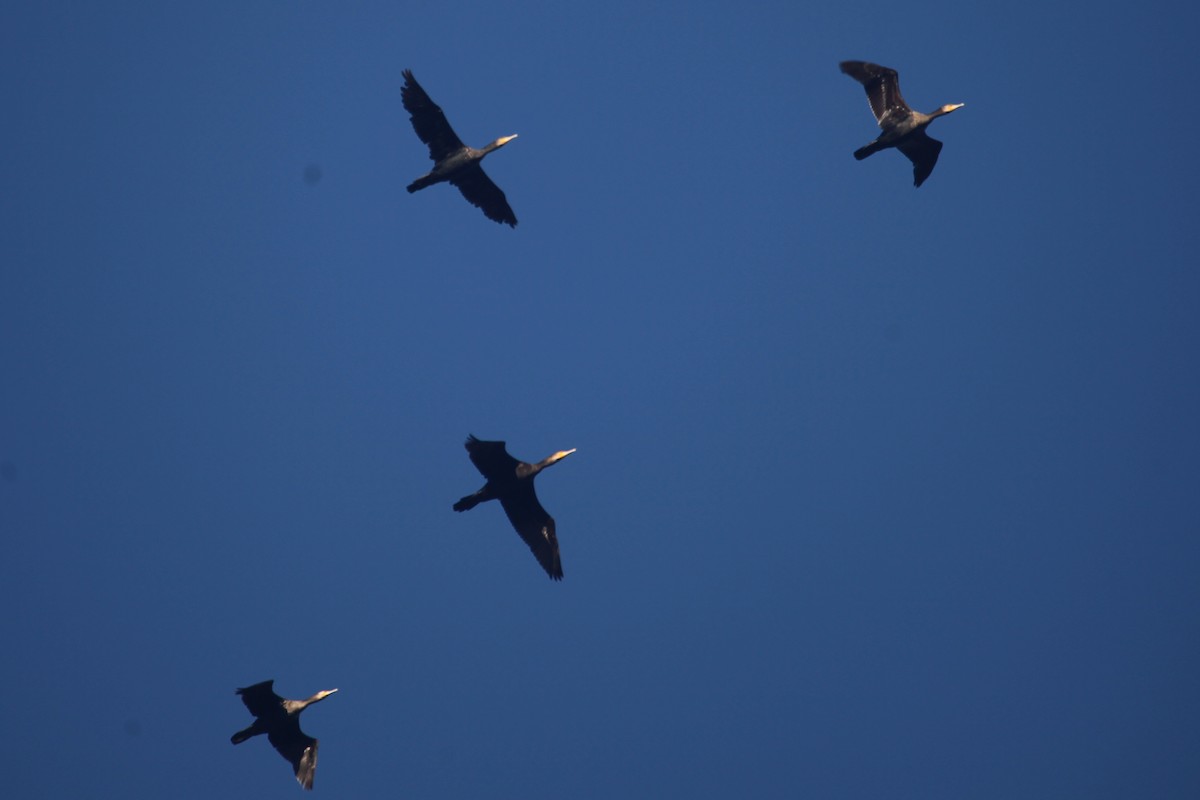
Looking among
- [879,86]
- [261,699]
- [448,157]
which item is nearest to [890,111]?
[879,86]

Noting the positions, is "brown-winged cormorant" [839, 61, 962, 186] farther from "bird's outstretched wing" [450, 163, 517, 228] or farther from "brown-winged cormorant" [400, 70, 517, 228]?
"bird's outstretched wing" [450, 163, 517, 228]

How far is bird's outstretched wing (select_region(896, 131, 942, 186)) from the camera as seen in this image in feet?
103

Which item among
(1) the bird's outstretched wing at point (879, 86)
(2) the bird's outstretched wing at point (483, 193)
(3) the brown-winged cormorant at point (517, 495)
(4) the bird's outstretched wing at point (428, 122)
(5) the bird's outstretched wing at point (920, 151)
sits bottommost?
A: (3) the brown-winged cormorant at point (517, 495)

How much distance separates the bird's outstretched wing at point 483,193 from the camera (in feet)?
109

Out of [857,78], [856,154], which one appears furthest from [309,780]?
[857,78]

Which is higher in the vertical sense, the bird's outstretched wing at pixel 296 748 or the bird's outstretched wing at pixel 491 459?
the bird's outstretched wing at pixel 491 459

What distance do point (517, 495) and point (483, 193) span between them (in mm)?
8838

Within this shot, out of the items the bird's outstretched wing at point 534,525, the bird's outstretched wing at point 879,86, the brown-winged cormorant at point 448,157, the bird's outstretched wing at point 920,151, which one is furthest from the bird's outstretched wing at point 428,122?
the bird's outstretched wing at point 920,151

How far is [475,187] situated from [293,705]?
13980mm

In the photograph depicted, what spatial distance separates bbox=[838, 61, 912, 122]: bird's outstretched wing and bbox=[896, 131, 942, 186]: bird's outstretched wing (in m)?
0.72

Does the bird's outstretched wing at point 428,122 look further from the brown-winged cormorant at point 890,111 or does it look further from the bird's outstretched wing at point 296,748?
the bird's outstretched wing at point 296,748

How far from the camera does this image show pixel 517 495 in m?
29.7

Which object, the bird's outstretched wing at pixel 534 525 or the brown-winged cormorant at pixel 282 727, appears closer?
the brown-winged cormorant at pixel 282 727

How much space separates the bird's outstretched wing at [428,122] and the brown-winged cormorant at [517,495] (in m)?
8.50
